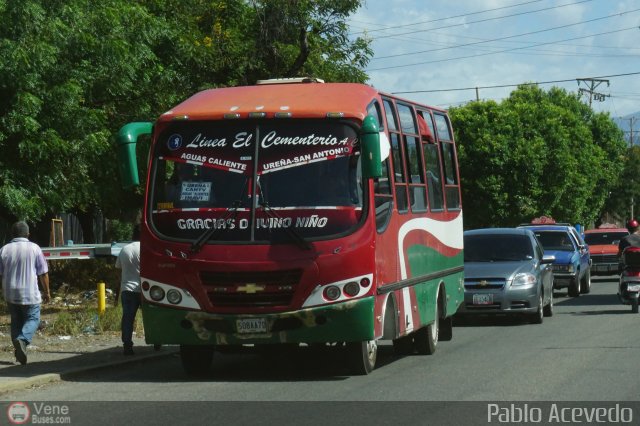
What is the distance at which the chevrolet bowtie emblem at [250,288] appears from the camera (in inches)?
487

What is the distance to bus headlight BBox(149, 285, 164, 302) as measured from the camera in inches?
501

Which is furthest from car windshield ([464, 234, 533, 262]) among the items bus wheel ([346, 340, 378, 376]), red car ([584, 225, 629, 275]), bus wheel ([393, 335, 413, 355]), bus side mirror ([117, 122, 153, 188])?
red car ([584, 225, 629, 275])

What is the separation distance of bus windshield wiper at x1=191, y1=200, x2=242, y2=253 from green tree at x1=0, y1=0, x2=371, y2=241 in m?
7.39

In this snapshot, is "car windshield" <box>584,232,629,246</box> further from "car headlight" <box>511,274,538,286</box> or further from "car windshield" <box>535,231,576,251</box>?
"car headlight" <box>511,274,538,286</box>

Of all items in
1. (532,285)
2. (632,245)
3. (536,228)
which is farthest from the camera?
(536,228)

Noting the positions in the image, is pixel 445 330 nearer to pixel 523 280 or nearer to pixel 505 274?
pixel 505 274

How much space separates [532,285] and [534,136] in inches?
1526

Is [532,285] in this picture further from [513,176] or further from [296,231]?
[513,176]

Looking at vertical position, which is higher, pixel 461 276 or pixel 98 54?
pixel 98 54

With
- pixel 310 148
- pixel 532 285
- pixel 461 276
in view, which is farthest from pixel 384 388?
pixel 532 285

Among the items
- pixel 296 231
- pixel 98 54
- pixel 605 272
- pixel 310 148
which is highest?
pixel 98 54

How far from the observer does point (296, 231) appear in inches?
489

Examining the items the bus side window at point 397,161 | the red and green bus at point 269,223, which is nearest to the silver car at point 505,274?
the bus side window at point 397,161

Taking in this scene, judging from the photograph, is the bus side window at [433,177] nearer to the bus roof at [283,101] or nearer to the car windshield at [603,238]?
the bus roof at [283,101]
